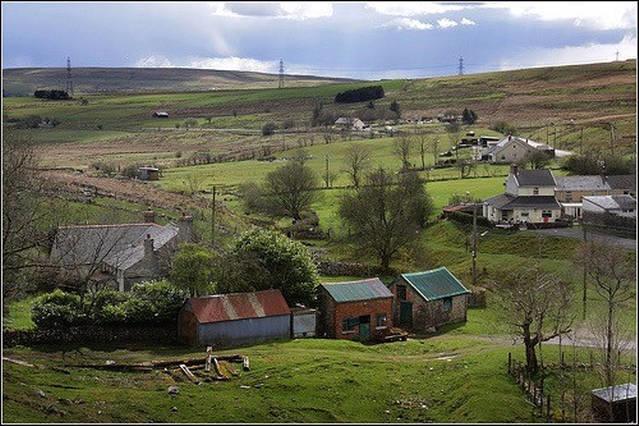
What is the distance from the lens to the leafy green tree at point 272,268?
3381 centimetres

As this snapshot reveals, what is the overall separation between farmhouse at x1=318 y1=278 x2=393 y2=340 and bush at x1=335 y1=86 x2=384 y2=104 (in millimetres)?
124062

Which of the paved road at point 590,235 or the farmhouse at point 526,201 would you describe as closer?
the paved road at point 590,235

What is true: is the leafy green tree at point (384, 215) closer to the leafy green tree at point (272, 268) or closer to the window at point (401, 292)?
the window at point (401, 292)

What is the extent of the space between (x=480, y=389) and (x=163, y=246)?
18442 millimetres

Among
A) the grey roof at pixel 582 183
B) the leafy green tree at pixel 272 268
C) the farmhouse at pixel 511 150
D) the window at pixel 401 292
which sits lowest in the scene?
the window at pixel 401 292

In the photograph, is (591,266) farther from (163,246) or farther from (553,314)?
(163,246)

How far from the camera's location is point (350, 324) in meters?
33.5

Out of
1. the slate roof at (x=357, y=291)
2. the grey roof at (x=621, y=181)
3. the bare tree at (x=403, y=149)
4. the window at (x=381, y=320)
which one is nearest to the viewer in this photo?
the slate roof at (x=357, y=291)

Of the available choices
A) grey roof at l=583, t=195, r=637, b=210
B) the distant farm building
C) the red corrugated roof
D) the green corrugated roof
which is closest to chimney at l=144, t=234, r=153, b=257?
the red corrugated roof

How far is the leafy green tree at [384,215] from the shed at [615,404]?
79.5ft

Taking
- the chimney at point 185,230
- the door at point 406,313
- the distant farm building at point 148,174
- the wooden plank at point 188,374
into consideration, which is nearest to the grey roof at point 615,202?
the door at point 406,313

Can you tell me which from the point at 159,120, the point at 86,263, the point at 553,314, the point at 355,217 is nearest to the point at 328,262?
the point at 355,217

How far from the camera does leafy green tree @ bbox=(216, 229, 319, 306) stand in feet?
111

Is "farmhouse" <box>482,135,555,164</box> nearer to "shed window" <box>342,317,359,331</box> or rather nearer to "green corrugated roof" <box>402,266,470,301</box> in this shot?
"green corrugated roof" <box>402,266,470,301</box>
